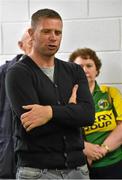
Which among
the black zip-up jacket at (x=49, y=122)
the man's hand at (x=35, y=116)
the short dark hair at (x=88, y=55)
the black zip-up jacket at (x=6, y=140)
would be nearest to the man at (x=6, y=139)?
the black zip-up jacket at (x=6, y=140)

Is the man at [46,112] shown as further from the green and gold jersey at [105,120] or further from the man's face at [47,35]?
the green and gold jersey at [105,120]

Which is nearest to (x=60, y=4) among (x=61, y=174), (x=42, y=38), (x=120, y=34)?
(x=120, y=34)

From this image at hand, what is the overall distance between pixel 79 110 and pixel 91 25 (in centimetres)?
94

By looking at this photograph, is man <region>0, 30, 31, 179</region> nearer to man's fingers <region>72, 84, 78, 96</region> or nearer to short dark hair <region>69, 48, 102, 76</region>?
man's fingers <region>72, 84, 78, 96</region>

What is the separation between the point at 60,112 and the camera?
1.54 meters

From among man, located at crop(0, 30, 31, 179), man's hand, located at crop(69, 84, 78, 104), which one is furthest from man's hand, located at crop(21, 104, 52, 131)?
man, located at crop(0, 30, 31, 179)

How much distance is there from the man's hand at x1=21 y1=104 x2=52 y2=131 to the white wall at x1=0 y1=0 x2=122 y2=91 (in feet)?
3.08

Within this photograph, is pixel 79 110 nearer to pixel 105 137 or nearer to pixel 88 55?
A: pixel 105 137

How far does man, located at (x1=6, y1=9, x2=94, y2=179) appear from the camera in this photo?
1539mm

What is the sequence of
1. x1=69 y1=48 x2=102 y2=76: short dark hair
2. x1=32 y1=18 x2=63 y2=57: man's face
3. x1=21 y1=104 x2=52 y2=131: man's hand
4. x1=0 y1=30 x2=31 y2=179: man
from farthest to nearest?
x1=69 y1=48 x2=102 y2=76: short dark hair → x1=0 y1=30 x2=31 y2=179: man → x1=32 y1=18 x2=63 y2=57: man's face → x1=21 y1=104 x2=52 y2=131: man's hand

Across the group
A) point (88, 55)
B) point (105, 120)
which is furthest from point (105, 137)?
point (88, 55)

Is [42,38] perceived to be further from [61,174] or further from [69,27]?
[69,27]

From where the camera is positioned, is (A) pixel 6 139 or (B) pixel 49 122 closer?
(B) pixel 49 122

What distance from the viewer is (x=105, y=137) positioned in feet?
7.06
